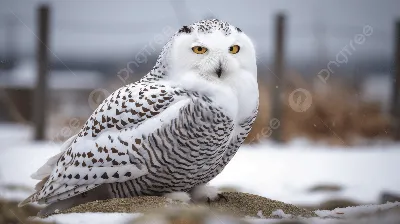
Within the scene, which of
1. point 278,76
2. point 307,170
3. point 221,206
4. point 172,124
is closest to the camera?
point 172,124

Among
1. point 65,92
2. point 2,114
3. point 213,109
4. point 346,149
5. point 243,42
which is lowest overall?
point 213,109

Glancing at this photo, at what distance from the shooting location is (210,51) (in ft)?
7.22

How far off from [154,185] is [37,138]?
11.9ft

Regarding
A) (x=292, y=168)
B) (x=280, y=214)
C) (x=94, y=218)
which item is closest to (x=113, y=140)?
(x=94, y=218)

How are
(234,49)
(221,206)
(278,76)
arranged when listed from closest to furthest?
(234,49)
(221,206)
(278,76)

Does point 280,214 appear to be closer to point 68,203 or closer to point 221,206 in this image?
point 221,206

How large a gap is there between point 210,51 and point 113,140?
1.68 ft

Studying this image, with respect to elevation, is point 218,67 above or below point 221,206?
above

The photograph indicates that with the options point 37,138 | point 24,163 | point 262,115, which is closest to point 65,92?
point 37,138

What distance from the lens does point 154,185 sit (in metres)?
2.27

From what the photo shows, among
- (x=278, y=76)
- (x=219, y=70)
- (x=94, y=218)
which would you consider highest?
(x=278, y=76)

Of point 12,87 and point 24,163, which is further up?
point 12,87

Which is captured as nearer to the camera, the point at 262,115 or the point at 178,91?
the point at 178,91

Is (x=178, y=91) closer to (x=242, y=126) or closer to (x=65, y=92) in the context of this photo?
(x=242, y=126)
